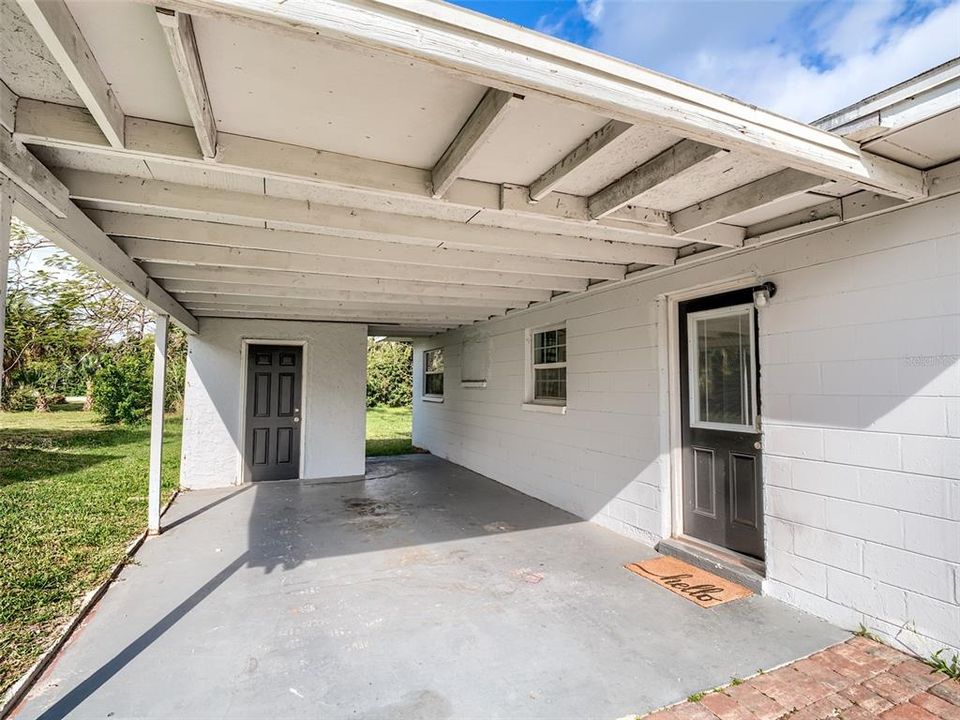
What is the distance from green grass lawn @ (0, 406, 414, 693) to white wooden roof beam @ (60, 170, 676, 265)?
238cm

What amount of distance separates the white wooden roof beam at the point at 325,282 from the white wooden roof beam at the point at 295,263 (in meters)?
0.25

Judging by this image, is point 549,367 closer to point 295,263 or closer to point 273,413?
point 295,263

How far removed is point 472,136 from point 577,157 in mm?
546

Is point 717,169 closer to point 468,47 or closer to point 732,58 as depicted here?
point 468,47

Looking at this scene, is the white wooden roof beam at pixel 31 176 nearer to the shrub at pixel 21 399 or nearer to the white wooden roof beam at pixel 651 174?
the white wooden roof beam at pixel 651 174

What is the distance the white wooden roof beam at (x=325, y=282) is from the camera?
4.06 m

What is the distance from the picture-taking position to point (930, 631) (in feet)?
7.98

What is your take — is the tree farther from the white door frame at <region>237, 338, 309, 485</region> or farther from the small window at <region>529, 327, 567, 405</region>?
the small window at <region>529, 327, 567, 405</region>

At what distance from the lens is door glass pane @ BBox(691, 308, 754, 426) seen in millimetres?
3570

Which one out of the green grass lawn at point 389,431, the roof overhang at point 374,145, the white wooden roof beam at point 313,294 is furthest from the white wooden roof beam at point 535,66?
the green grass lawn at point 389,431

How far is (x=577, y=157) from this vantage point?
2.16m

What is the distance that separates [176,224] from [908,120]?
3.73m

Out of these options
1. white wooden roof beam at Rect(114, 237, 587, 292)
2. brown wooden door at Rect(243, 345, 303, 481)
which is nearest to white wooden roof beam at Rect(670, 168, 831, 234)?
white wooden roof beam at Rect(114, 237, 587, 292)

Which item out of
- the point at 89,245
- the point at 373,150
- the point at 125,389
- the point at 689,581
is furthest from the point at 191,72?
the point at 125,389
